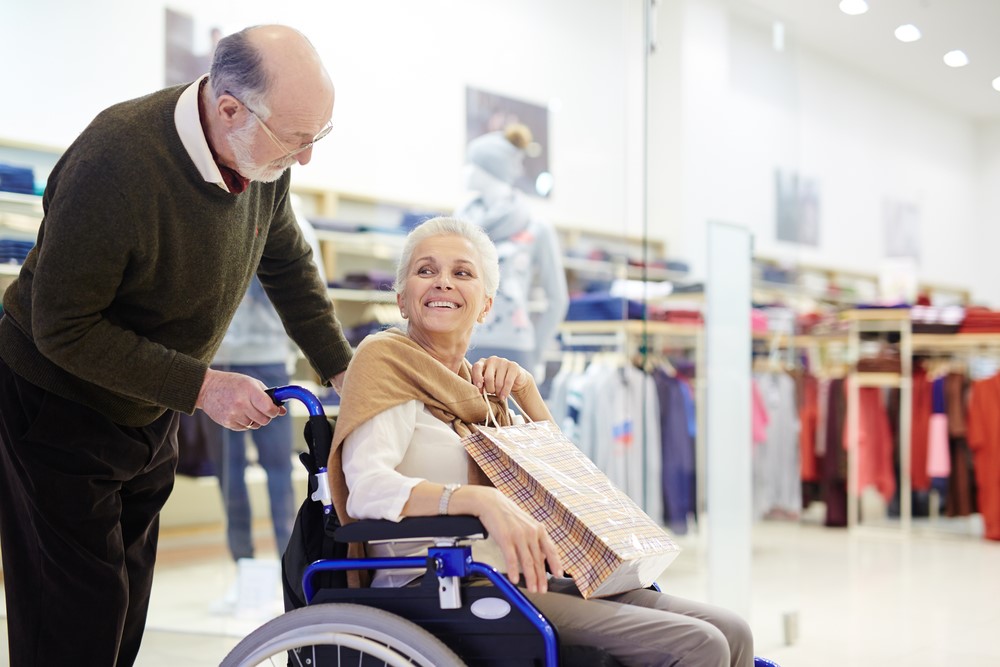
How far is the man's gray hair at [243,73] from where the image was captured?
1.68 metres

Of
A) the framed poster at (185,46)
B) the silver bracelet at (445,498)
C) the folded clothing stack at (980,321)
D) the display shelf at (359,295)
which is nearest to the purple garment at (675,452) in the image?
the display shelf at (359,295)

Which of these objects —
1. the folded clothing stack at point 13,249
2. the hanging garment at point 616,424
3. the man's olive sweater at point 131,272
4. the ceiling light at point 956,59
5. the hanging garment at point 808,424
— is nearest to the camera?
the man's olive sweater at point 131,272

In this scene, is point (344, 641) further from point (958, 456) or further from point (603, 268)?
point (958, 456)

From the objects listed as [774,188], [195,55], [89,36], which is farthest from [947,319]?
[89,36]

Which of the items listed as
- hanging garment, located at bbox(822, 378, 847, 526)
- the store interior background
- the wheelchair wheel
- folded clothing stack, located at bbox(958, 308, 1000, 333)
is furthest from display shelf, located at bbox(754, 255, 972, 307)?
the wheelchair wheel

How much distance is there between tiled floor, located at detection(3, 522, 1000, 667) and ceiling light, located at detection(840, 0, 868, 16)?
2.10m

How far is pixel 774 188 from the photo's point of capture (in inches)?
193

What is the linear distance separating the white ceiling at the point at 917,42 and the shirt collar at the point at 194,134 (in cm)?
248

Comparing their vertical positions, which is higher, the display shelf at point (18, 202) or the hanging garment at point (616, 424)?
the display shelf at point (18, 202)

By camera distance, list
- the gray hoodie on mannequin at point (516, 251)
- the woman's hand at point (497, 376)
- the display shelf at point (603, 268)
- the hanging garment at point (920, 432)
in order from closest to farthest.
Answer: the woman's hand at point (497, 376) → the gray hoodie on mannequin at point (516, 251) → the display shelf at point (603, 268) → the hanging garment at point (920, 432)

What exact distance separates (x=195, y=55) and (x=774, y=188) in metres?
2.83

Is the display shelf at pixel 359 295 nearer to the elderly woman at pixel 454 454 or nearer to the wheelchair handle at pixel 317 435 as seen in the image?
the elderly woman at pixel 454 454

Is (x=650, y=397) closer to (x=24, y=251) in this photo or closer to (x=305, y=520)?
(x=24, y=251)

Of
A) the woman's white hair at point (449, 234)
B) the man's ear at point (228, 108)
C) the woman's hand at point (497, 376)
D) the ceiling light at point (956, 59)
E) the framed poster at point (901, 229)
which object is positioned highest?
the framed poster at point (901, 229)
